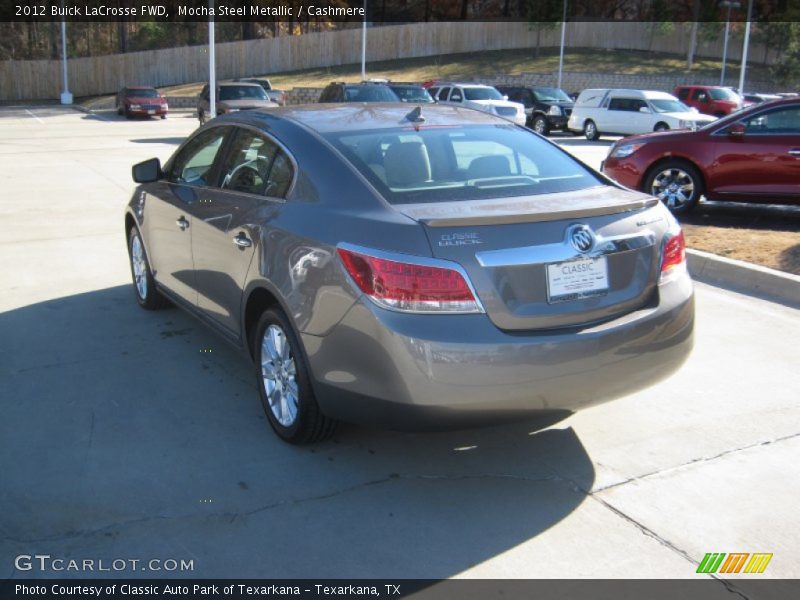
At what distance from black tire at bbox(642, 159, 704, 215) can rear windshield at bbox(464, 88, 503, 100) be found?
17.4 metres

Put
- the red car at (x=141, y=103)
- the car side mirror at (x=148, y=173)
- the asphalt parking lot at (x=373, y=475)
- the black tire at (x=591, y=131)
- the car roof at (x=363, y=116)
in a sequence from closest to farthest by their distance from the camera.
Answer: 1. the asphalt parking lot at (x=373, y=475)
2. the car roof at (x=363, y=116)
3. the car side mirror at (x=148, y=173)
4. the black tire at (x=591, y=131)
5. the red car at (x=141, y=103)

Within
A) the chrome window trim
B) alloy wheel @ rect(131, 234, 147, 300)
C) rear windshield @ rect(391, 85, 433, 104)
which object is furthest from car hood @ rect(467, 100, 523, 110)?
alloy wheel @ rect(131, 234, 147, 300)

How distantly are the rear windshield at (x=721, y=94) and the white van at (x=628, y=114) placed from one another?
3.98 meters

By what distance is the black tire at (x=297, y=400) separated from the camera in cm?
405

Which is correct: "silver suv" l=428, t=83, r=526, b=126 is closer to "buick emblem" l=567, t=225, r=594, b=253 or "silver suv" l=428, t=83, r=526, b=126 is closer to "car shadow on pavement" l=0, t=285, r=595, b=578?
"car shadow on pavement" l=0, t=285, r=595, b=578

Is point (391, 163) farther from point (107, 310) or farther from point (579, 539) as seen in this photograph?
point (107, 310)

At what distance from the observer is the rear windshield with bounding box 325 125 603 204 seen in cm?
413

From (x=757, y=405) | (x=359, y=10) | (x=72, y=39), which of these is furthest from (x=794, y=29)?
(x=757, y=405)

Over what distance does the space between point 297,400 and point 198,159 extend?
228 centimetres

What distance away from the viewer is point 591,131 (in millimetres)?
27359

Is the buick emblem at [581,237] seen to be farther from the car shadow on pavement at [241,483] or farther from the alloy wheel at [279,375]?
the alloy wheel at [279,375]

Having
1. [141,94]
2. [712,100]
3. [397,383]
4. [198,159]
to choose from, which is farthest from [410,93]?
[397,383]

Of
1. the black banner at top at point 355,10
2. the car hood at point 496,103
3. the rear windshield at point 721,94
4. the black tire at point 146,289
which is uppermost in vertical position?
the black banner at top at point 355,10

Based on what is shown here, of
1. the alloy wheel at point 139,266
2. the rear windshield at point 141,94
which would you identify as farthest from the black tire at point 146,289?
the rear windshield at point 141,94
